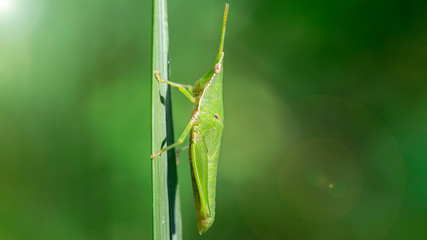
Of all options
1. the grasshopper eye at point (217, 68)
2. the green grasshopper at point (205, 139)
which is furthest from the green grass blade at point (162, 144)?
the grasshopper eye at point (217, 68)

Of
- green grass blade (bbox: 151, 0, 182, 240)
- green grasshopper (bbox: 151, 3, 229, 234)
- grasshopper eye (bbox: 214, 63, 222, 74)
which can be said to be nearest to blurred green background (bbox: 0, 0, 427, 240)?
green grasshopper (bbox: 151, 3, 229, 234)

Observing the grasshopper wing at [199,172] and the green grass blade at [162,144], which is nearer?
the green grass blade at [162,144]

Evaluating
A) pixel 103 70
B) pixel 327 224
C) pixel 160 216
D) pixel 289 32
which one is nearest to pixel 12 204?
pixel 103 70

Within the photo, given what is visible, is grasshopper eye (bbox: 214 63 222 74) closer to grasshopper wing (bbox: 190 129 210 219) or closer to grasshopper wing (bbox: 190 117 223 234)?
grasshopper wing (bbox: 190 117 223 234)

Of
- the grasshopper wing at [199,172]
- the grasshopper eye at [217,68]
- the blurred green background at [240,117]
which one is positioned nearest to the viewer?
the grasshopper wing at [199,172]

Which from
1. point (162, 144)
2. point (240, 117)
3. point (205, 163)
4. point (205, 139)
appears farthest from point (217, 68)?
point (240, 117)

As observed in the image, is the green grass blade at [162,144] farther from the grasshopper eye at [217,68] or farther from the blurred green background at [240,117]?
the blurred green background at [240,117]

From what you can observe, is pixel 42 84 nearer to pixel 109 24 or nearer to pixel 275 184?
pixel 109 24
